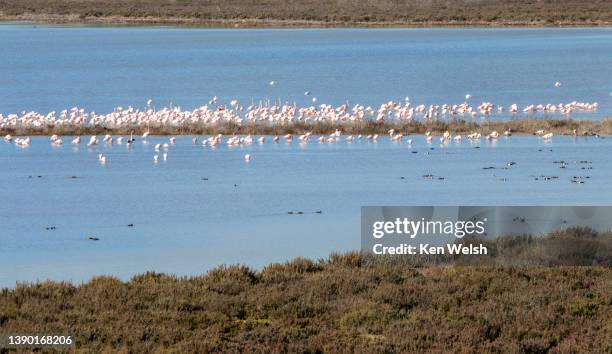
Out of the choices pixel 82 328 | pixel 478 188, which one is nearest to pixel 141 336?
pixel 82 328

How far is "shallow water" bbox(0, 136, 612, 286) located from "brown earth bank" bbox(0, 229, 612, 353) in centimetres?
224

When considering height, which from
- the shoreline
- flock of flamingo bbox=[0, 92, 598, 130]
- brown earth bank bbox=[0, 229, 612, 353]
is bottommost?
flock of flamingo bbox=[0, 92, 598, 130]

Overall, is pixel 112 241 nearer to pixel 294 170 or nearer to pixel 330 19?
pixel 294 170

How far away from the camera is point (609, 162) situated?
86.5 feet

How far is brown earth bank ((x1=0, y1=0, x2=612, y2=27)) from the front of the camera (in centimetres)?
10094

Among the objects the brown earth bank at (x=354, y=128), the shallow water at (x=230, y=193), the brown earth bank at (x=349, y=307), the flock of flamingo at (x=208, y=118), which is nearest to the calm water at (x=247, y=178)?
the shallow water at (x=230, y=193)

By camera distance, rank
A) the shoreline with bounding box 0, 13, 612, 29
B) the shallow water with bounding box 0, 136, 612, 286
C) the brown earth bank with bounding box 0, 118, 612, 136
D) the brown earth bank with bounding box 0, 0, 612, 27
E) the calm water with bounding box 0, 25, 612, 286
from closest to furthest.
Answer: the shallow water with bounding box 0, 136, 612, 286
the calm water with bounding box 0, 25, 612, 286
the brown earth bank with bounding box 0, 118, 612, 136
the shoreline with bounding box 0, 13, 612, 29
the brown earth bank with bounding box 0, 0, 612, 27

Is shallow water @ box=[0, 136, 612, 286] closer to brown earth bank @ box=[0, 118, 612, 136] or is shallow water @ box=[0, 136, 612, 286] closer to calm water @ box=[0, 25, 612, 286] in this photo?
calm water @ box=[0, 25, 612, 286]

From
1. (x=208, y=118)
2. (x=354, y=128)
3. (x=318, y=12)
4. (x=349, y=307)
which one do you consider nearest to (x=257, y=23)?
(x=318, y=12)

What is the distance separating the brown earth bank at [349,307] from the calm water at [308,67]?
24025mm

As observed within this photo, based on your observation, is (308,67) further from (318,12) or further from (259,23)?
(318,12)

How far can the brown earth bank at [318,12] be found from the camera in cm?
10094

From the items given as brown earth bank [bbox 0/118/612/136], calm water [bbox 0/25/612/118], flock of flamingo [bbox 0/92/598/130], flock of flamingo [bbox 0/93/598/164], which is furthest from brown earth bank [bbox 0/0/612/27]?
brown earth bank [bbox 0/118/612/136]

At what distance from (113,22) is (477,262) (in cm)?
10135
